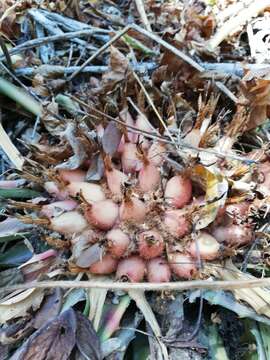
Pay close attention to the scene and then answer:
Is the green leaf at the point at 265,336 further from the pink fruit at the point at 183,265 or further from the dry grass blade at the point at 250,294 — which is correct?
the pink fruit at the point at 183,265

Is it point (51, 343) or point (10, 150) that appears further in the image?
point (10, 150)

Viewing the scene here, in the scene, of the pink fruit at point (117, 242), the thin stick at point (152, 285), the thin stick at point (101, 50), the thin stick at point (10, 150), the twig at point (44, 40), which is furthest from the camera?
the twig at point (44, 40)

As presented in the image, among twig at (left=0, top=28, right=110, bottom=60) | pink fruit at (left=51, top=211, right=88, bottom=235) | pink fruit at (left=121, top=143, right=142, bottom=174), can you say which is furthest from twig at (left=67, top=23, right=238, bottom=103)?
pink fruit at (left=51, top=211, right=88, bottom=235)

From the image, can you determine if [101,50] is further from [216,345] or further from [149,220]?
[216,345]

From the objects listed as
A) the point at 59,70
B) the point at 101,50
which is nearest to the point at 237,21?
the point at 101,50

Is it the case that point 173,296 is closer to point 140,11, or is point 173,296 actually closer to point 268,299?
point 268,299

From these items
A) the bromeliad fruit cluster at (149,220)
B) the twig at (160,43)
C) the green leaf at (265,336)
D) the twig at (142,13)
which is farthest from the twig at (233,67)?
the green leaf at (265,336)

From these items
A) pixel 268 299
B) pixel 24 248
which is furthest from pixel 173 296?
pixel 24 248
